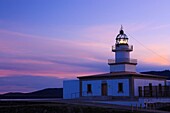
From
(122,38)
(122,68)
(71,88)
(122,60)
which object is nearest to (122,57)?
(122,60)

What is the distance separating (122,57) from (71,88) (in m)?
7.90

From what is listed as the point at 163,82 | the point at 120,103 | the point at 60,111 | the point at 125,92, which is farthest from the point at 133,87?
the point at 60,111

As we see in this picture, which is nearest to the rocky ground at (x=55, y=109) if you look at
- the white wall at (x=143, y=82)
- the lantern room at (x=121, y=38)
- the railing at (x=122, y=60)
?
the white wall at (x=143, y=82)

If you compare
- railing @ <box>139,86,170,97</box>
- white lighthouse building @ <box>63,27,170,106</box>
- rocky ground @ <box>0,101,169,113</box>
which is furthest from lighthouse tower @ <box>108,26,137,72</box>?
rocky ground @ <box>0,101,169,113</box>

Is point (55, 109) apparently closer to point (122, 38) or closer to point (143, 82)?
point (143, 82)

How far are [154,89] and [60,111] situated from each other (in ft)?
59.6

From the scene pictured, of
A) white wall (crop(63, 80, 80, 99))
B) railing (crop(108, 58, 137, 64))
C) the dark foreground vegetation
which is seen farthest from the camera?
white wall (crop(63, 80, 80, 99))

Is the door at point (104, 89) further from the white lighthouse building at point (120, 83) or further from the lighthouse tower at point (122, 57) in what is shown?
the lighthouse tower at point (122, 57)

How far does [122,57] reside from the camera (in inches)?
1781

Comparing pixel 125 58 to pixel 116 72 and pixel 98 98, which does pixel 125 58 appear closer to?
pixel 116 72

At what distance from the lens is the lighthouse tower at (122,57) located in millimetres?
44866

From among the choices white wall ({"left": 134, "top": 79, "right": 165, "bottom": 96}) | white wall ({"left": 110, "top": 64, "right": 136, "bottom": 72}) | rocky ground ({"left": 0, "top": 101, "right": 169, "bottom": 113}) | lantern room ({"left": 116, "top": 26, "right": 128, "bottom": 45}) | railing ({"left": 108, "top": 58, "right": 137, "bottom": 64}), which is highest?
lantern room ({"left": 116, "top": 26, "right": 128, "bottom": 45})

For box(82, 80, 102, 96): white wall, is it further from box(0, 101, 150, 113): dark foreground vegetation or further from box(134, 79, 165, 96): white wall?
box(0, 101, 150, 113): dark foreground vegetation

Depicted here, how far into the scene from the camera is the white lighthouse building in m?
41.1
